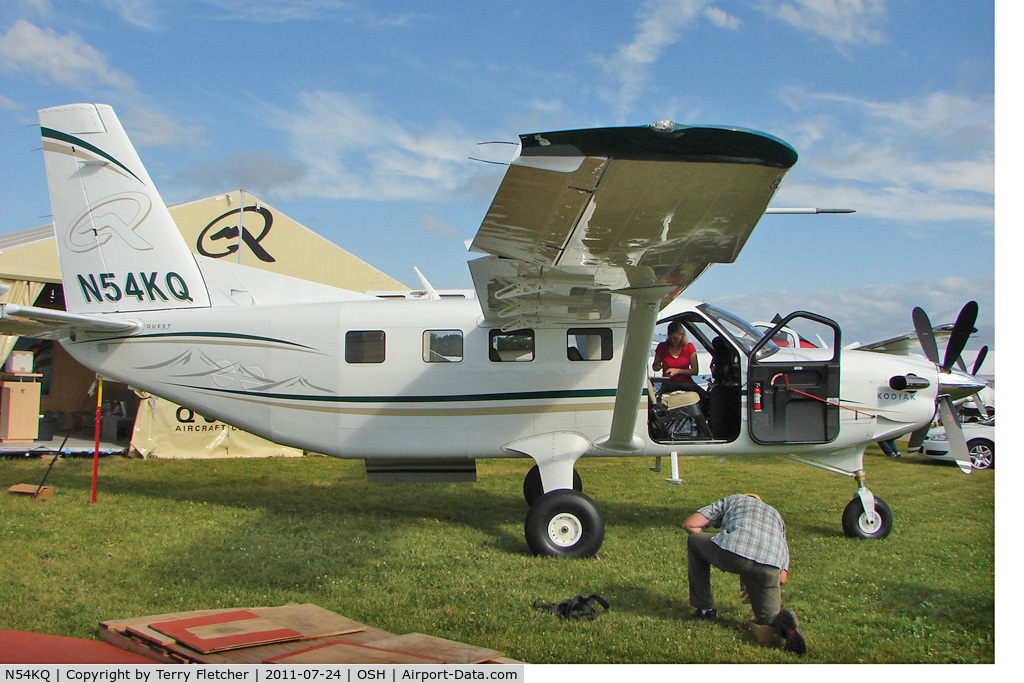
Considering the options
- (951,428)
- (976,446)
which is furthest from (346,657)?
(976,446)

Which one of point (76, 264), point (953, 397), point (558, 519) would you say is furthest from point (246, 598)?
point (953, 397)

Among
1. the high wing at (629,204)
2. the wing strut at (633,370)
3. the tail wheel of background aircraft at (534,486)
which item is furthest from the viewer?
the tail wheel of background aircraft at (534,486)

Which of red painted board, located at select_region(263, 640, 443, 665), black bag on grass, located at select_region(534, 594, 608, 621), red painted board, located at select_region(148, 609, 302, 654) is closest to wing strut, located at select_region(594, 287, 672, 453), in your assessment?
black bag on grass, located at select_region(534, 594, 608, 621)

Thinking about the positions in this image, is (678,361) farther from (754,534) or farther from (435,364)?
(754,534)

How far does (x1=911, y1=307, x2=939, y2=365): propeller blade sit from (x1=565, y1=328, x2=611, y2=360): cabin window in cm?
372

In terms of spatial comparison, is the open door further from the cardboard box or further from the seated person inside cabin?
the cardboard box

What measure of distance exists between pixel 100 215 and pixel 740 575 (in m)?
7.73

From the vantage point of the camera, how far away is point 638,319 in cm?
607

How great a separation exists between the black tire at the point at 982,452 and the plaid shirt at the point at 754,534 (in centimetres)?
1164

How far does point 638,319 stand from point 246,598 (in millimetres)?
3885

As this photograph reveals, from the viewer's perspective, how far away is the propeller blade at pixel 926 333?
772cm

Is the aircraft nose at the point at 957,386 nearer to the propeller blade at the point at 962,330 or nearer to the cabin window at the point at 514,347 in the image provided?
the propeller blade at the point at 962,330

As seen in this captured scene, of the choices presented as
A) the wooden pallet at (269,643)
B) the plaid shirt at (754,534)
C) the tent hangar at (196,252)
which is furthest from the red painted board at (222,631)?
the tent hangar at (196,252)

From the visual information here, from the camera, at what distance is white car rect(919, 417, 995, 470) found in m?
13.5
